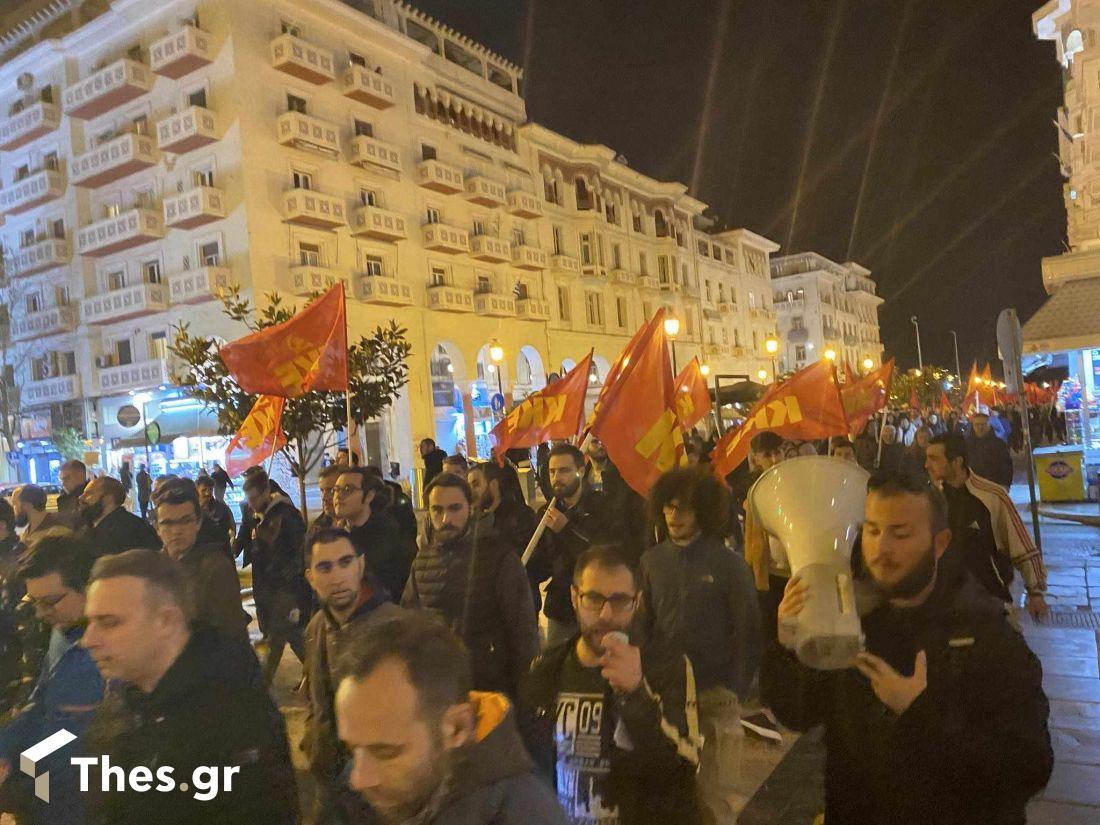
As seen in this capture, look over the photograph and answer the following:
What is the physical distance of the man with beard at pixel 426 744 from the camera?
1.75 metres

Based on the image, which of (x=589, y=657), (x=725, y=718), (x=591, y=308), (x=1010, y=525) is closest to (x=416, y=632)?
(x=589, y=657)

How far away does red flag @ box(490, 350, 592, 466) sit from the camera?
9.62 meters

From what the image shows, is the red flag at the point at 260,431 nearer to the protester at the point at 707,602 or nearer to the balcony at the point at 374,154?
the protester at the point at 707,602

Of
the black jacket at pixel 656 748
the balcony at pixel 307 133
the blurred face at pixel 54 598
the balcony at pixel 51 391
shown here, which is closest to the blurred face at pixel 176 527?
the blurred face at pixel 54 598

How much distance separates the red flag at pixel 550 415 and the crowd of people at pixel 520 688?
17.0 ft

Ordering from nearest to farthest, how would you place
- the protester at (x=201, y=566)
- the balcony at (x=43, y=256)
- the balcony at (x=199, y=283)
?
the protester at (x=201, y=566) → the balcony at (x=199, y=283) → the balcony at (x=43, y=256)

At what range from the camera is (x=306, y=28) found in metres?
28.7

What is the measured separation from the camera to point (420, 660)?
1828 millimetres

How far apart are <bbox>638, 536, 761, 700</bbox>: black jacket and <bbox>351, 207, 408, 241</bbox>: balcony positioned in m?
27.0

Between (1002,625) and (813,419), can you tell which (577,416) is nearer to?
(813,419)

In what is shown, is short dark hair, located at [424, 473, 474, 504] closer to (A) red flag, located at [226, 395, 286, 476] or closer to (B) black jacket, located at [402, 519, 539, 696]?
(B) black jacket, located at [402, 519, 539, 696]

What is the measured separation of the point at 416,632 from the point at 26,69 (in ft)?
122

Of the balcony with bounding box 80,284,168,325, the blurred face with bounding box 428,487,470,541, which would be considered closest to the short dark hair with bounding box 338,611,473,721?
the blurred face with bounding box 428,487,470,541

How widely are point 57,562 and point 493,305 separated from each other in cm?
3090
